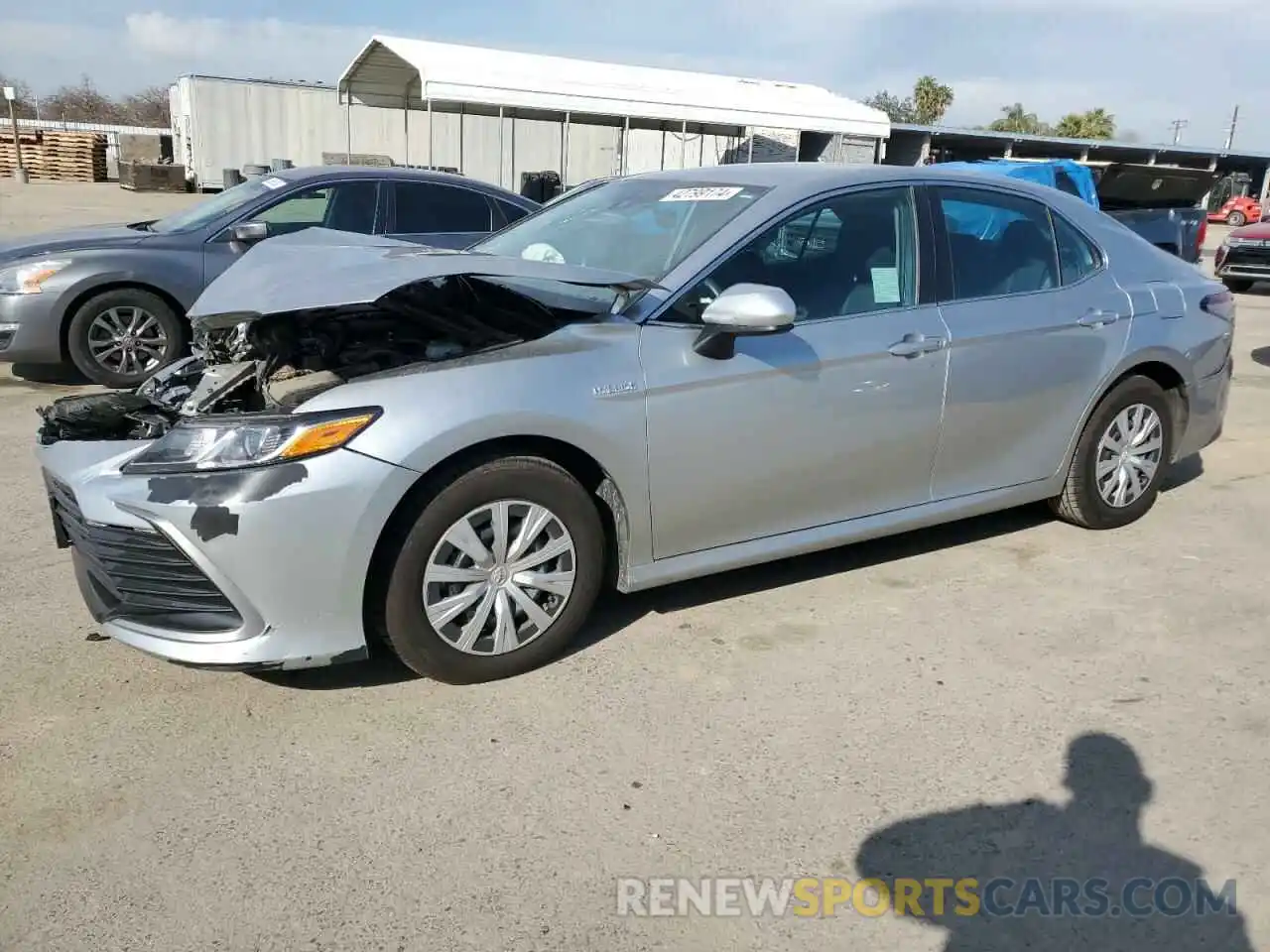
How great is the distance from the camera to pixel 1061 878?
2.55 meters

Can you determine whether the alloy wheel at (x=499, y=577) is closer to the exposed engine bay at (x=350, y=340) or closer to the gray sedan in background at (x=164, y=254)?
the exposed engine bay at (x=350, y=340)

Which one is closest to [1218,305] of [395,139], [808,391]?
[808,391]

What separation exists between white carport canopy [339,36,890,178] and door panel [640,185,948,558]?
18013 mm

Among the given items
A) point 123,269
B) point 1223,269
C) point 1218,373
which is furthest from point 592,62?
point 1218,373

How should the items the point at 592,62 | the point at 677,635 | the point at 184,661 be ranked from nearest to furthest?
1. the point at 184,661
2. the point at 677,635
3. the point at 592,62

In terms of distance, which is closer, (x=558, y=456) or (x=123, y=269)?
(x=558, y=456)

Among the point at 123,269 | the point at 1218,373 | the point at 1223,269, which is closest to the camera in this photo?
the point at 1218,373

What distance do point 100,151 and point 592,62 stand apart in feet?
69.4

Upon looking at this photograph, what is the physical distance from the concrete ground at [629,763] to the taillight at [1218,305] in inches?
57.0

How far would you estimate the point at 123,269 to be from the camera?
7.18 meters

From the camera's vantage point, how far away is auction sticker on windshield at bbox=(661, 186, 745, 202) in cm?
396

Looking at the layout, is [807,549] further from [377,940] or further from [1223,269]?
[1223,269]

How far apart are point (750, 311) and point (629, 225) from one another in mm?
1020

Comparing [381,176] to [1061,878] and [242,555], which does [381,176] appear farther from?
[1061,878]
